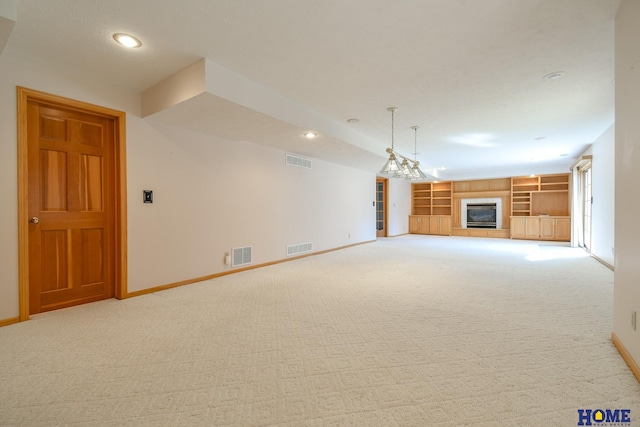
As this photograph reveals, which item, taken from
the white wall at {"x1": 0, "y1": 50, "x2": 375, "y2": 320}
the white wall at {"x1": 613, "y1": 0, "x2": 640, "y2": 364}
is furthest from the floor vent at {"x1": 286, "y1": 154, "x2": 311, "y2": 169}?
the white wall at {"x1": 613, "y1": 0, "x2": 640, "y2": 364}

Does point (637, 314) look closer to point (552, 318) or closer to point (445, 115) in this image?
point (552, 318)

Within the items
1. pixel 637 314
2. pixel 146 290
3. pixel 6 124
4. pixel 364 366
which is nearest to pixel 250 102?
pixel 6 124

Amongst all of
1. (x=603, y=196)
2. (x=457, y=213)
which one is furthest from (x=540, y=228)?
(x=603, y=196)

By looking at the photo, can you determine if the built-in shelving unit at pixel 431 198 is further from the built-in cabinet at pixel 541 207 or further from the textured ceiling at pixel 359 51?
the textured ceiling at pixel 359 51

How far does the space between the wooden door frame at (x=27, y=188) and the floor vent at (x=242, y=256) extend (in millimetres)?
1632

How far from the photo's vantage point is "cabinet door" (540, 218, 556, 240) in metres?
9.18

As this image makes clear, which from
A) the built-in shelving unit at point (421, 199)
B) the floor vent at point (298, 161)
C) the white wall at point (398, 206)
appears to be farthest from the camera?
the built-in shelving unit at point (421, 199)

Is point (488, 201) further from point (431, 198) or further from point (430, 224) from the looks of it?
point (430, 224)

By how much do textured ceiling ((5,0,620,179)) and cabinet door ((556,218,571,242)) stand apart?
5798mm

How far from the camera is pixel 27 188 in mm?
2760

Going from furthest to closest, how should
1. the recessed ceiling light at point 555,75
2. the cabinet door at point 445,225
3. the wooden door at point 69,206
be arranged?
the cabinet door at point 445,225, the recessed ceiling light at point 555,75, the wooden door at point 69,206

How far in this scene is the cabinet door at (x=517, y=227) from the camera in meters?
9.68

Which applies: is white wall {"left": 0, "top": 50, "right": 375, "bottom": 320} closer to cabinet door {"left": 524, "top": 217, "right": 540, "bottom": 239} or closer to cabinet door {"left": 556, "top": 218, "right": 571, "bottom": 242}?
cabinet door {"left": 524, "top": 217, "right": 540, "bottom": 239}

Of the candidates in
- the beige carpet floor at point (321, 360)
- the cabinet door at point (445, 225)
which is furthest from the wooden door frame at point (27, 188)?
the cabinet door at point (445, 225)
